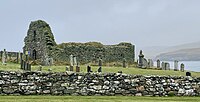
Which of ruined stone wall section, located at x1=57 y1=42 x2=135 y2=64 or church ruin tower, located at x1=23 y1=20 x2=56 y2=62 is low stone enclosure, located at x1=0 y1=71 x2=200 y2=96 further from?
ruined stone wall section, located at x1=57 y1=42 x2=135 y2=64

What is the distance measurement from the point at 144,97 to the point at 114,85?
1.57 m

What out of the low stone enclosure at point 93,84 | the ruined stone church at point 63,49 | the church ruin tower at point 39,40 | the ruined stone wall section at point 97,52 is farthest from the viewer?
the ruined stone wall section at point 97,52

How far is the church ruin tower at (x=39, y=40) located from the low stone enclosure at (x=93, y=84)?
31.2m

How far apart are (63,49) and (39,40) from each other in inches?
132

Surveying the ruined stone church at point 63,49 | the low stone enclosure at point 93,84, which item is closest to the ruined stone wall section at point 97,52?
the ruined stone church at point 63,49

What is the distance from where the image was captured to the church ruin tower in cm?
5162

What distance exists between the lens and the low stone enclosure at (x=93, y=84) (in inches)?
757

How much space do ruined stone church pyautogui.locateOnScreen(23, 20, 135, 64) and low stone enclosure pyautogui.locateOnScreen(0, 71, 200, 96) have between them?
30.4 metres

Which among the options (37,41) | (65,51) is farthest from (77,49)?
(37,41)

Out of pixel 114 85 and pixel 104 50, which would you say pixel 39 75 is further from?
pixel 104 50

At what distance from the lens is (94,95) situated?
19.7 meters

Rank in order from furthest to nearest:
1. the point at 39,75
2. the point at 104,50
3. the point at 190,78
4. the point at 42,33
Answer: the point at 104,50, the point at 42,33, the point at 190,78, the point at 39,75

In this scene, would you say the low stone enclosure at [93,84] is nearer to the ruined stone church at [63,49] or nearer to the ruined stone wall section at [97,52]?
the ruined stone church at [63,49]

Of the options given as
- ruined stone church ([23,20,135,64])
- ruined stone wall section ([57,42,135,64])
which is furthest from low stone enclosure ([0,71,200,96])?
ruined stone wall section ([57,42,135,64])
